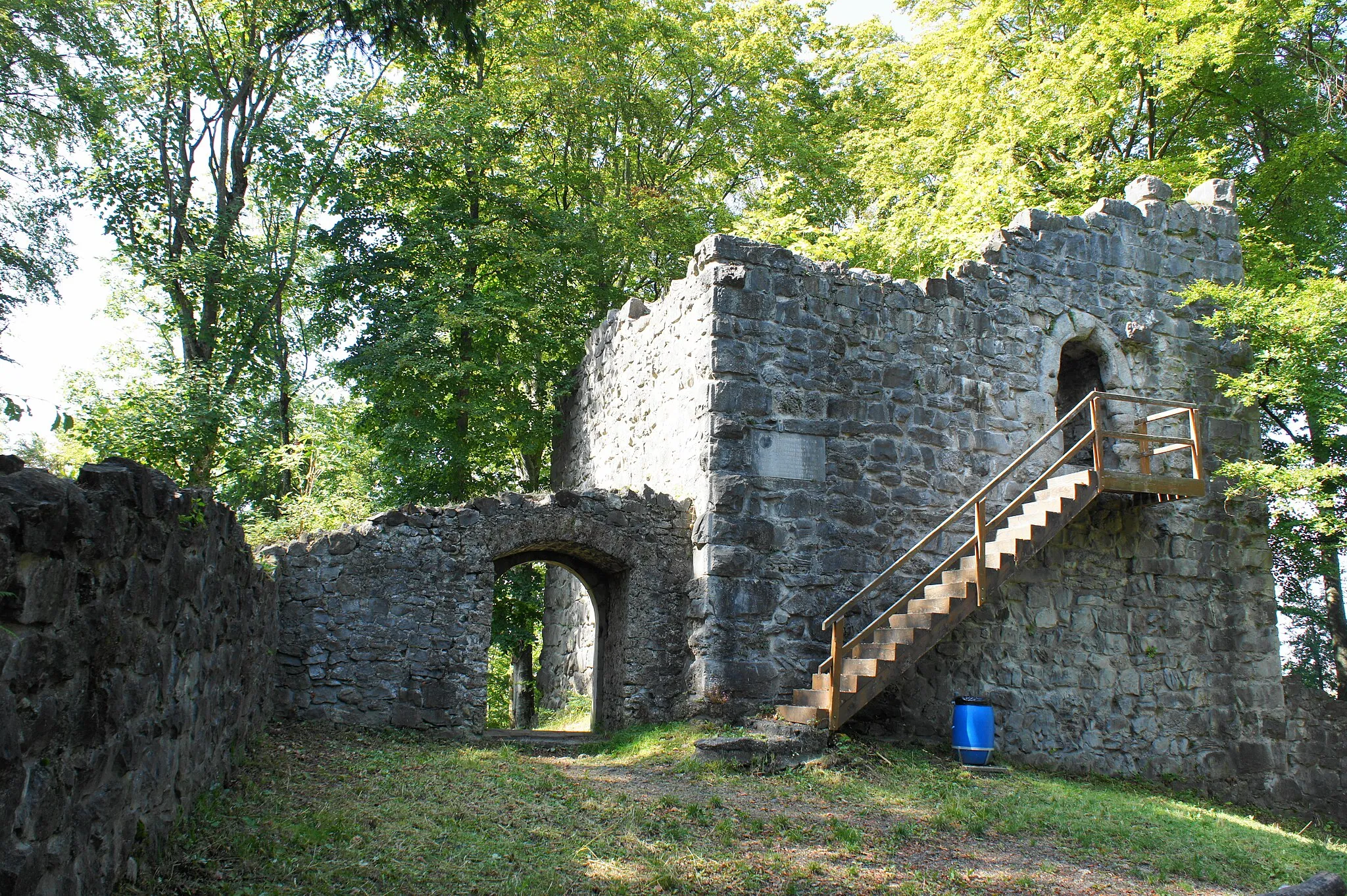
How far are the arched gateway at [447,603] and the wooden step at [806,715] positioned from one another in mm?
1285

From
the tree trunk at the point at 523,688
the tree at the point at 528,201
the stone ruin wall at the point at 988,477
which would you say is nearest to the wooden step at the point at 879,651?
the stone ruin wall at the point at 988,477

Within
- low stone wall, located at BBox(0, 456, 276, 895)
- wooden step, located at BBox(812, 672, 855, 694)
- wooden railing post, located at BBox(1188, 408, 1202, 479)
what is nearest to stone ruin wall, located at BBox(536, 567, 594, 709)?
wooden step, located at BBox(812, 672, 855, 694)

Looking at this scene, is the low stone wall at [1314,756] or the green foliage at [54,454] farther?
the low stone wall at [1314,756]

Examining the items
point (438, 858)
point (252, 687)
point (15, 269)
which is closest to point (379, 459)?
point (15, 269)

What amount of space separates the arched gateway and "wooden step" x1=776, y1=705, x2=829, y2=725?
1.28 meters

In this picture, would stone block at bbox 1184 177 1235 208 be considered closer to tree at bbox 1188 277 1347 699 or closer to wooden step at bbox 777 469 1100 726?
tree at bbox 1188 277 1347 699

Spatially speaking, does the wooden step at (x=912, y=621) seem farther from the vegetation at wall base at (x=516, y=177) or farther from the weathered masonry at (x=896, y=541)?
the vegetation at wall base at (x=516, y=177)

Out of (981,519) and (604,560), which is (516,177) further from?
(981,519)

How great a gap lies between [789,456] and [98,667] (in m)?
7.41

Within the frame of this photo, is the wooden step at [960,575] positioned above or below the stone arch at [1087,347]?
below

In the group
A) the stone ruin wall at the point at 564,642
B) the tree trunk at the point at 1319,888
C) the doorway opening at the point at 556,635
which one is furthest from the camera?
the stone ruin wall at the point at 564,642

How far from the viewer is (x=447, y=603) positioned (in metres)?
9.23

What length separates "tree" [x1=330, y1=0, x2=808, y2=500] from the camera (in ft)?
49.1

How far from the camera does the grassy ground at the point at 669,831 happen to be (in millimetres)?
4723
